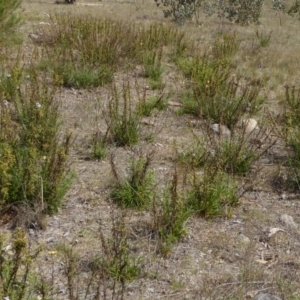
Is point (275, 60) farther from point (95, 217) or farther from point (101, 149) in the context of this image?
point (95, 217)

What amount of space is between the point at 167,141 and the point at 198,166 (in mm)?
649

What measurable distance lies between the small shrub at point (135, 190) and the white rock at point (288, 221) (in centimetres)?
94

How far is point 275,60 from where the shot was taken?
803 cm

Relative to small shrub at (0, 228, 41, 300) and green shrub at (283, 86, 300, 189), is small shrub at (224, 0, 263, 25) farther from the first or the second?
small shrub at (0, 228, 41, 300)

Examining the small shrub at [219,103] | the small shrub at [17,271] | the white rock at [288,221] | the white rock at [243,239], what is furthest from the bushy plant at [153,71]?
the small shrub at [17,271]

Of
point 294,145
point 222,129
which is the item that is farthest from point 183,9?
point 294,145

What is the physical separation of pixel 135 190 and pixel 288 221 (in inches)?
42.8

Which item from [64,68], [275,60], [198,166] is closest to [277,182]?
[198,166]

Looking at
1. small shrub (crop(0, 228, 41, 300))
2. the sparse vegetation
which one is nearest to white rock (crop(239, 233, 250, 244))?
the sparse vegetation

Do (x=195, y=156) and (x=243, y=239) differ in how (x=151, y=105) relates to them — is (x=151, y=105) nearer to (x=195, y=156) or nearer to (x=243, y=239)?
(x=195, y=156)

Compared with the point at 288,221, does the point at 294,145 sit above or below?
above

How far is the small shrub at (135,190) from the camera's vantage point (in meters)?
3.43

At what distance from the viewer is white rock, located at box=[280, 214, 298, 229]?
3.42 metres

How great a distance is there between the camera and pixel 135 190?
3.47m
